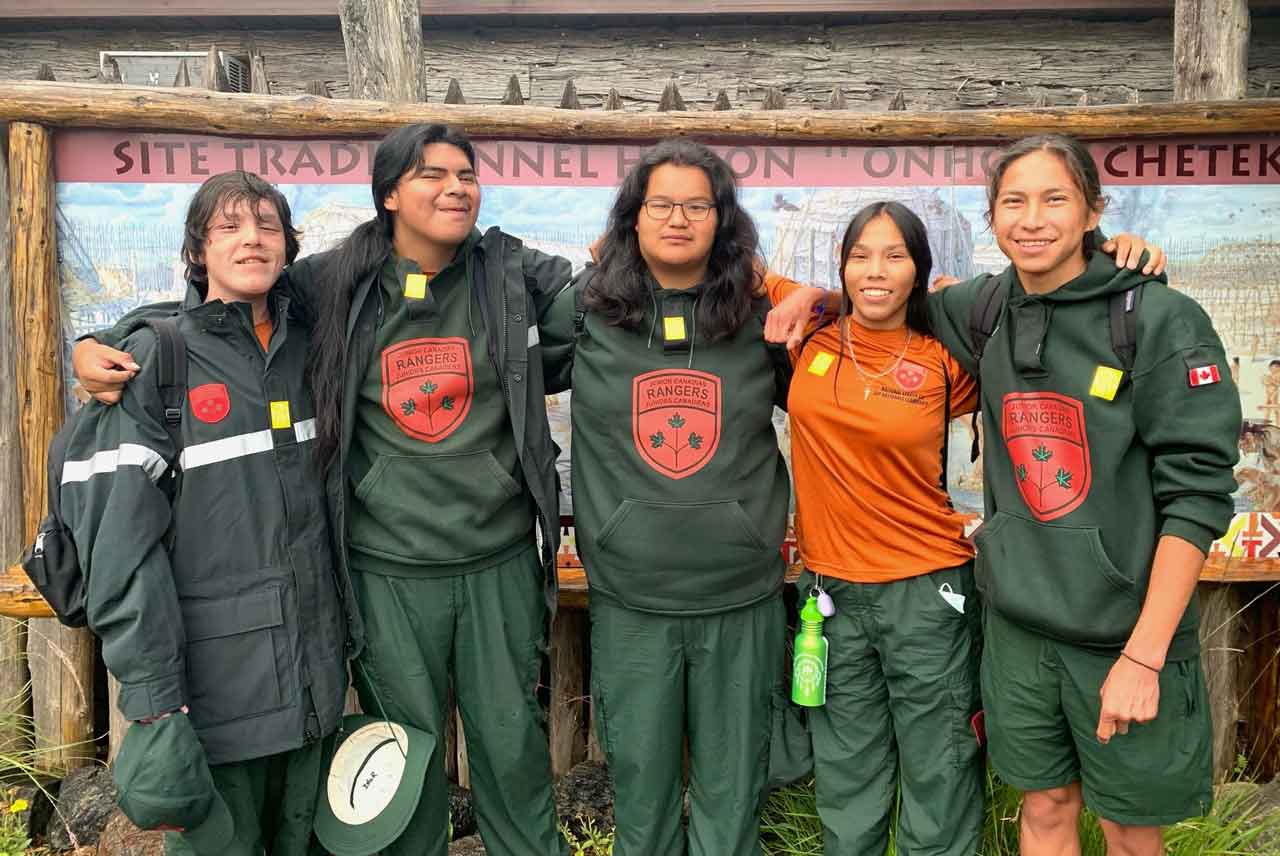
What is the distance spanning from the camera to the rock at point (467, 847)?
11.8ft

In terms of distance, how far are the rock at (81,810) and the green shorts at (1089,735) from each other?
10.4ft

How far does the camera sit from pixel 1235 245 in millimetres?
3500

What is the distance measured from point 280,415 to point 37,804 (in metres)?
2.32

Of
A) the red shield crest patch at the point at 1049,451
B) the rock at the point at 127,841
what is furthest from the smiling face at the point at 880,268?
the rock at the point at 127,841

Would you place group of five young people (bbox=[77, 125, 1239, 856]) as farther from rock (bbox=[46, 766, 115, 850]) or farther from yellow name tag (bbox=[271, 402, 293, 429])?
rock (bbox=[46, 766, 115, 850])

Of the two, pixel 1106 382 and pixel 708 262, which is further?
pixel 708 262

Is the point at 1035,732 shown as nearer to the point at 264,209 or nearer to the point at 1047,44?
the point at 264,209

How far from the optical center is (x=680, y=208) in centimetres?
274

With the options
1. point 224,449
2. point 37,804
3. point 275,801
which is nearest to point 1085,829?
point 275,801

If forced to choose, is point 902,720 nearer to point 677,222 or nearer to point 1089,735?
point 1089,735

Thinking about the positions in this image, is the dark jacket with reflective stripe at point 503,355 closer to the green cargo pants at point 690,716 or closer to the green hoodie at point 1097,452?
the green cargo pants at point 690,716

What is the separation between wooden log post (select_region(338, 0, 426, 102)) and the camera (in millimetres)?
3475

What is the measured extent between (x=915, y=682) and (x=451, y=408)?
1505 mm

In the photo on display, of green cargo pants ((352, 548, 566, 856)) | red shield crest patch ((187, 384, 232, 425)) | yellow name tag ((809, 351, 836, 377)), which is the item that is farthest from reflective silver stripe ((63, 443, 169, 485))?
yellow name tag ((809, 351, 836, 377))
